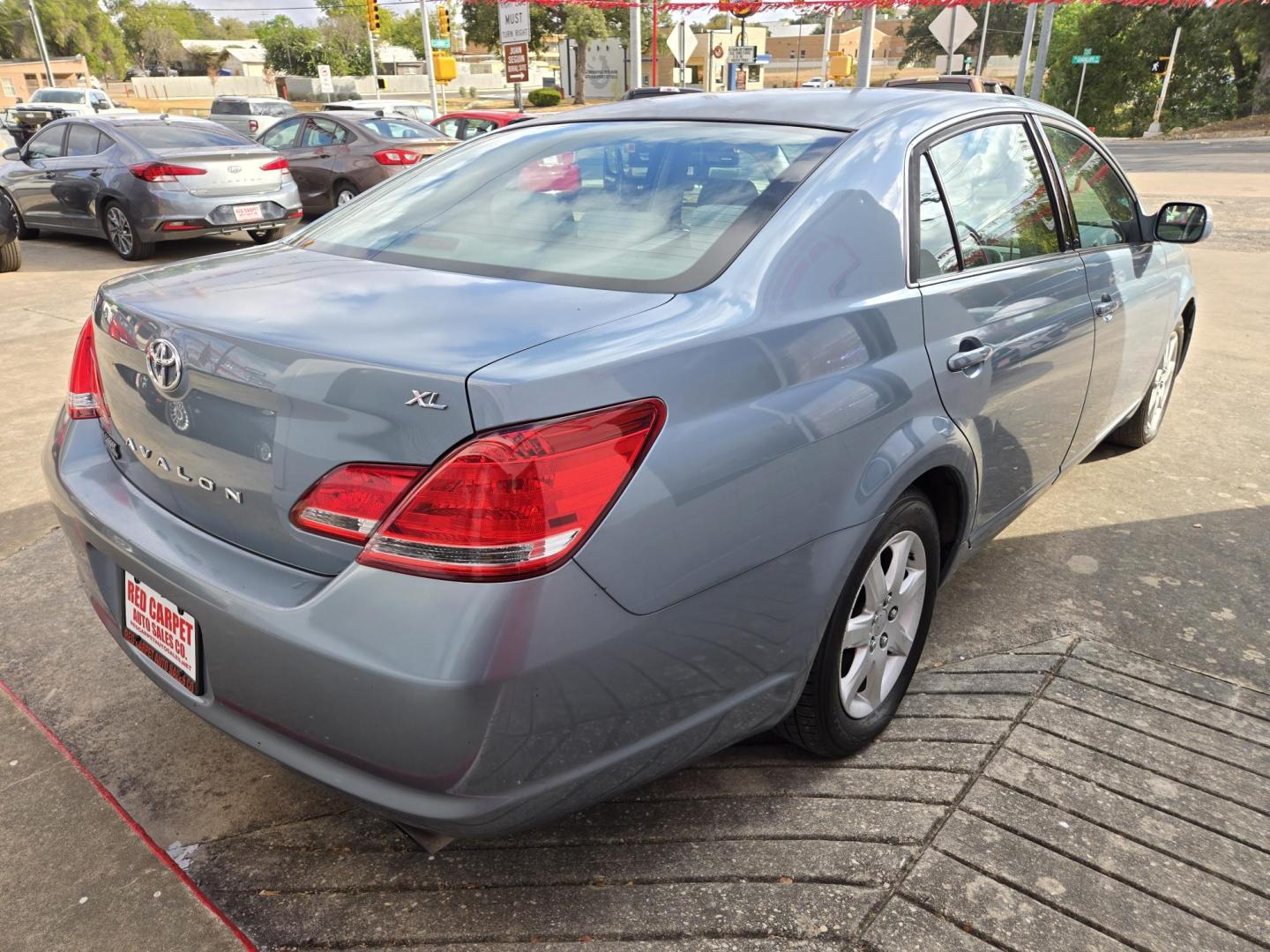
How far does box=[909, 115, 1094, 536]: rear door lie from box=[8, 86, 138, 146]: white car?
25.2 m

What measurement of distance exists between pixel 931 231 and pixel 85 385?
218cm

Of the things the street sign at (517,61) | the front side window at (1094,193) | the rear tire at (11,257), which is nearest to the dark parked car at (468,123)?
the rear tire at (11,257)

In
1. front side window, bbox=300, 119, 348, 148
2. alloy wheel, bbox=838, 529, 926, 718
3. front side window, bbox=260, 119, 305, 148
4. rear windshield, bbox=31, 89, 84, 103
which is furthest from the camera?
rear windshield, bbox=31, 89, 84, 103

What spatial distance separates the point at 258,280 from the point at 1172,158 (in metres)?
26.6

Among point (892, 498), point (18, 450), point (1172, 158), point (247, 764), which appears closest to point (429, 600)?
point (892, 498)

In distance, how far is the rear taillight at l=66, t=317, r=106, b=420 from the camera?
92.3 inches

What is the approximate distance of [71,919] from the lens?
1998 mm

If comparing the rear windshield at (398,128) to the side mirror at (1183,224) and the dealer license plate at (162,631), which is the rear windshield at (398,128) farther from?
the dealer license plate at (162,631)

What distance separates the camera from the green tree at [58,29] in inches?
2936

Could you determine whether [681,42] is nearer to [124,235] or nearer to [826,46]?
[124,235]

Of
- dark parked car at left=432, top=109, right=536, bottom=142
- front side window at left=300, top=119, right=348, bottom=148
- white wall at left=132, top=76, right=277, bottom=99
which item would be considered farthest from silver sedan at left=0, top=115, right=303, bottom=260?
white wall at left=132, top=76, right=277, bottom=99

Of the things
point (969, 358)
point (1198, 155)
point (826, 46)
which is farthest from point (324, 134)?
point (826, 46)

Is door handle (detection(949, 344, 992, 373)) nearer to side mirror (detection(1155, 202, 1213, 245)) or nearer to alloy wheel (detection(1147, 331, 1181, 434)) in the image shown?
side mirror (detection(1155, 202, 1213, 245))

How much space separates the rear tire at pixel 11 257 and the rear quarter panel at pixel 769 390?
9729 mm
